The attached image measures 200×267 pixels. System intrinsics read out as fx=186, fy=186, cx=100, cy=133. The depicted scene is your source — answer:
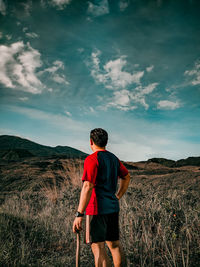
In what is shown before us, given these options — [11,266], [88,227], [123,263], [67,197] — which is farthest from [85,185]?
[67,197]

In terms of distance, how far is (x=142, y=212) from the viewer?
369cm

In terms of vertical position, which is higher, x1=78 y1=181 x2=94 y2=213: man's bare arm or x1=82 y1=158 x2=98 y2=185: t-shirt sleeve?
x1=82 y1=158 x2=98 y2=185: t-shirt sleeve

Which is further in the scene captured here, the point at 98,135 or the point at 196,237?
the point at 196,237

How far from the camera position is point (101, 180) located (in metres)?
1.95

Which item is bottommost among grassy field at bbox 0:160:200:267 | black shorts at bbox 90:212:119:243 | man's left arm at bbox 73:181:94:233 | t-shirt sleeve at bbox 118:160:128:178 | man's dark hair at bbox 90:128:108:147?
grassy field at bbox 0:160:200:267

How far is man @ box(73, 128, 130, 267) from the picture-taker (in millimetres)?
1825

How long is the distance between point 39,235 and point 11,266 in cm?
129

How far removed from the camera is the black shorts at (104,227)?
186 centimetres

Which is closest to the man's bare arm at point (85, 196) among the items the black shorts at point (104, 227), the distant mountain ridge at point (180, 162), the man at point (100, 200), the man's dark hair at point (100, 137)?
the man at point (100, 200)

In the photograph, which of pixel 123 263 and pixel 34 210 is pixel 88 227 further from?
pixel 34 210

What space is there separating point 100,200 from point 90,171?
1.13 ft

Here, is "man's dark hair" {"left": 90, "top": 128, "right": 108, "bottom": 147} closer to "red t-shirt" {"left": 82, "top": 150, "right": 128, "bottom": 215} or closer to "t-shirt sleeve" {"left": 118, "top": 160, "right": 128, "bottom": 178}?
"red t-shirt" {"left": 82, "top": 150, "right": 128, "bottom": 215}

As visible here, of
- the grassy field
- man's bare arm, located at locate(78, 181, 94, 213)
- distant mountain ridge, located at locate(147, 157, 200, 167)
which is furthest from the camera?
distant mountain ridge, located at locate(147, 157, 200, 167)

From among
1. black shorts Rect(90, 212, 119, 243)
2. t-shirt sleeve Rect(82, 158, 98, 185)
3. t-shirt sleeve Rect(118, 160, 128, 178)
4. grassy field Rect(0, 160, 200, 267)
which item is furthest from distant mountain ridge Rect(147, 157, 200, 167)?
t-shirt sleeve Rect(82, 158, 98, 185)
